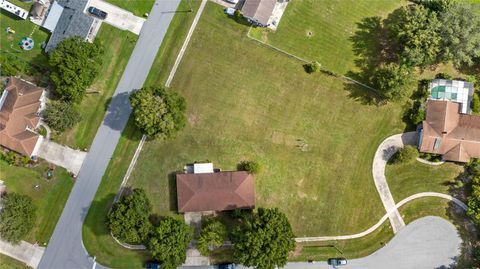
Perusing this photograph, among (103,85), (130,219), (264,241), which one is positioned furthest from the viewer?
(103,85)

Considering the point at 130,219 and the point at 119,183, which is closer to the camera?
the point at 130,219

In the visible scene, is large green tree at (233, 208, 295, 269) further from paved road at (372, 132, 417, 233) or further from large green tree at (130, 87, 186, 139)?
large green tree at (130, 87, 186, 139)

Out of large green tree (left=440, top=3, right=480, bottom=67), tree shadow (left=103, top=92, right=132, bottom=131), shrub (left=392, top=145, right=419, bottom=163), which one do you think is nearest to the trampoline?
tree shadow (left=103, top=92, right=132, bottom=131)

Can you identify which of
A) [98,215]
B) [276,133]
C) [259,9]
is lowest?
[98,215]

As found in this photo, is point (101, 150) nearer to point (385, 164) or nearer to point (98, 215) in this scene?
point (98, 215)

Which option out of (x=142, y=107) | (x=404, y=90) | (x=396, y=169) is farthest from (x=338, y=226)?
(x=142, y=107)

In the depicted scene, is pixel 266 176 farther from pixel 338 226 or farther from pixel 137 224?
pixel 137 224

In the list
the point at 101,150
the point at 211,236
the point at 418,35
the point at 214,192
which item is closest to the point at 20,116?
A: the point at 101,150
